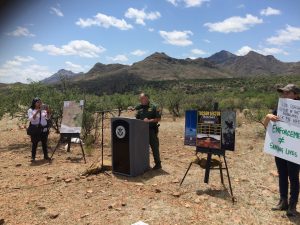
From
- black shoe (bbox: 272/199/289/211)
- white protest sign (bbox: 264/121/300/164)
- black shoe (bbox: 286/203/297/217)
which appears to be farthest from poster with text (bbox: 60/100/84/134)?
black shoe (bbox: 286/203/297/217)

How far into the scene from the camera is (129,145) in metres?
8.57

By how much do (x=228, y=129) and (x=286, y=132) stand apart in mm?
1164

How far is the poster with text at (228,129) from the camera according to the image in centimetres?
711

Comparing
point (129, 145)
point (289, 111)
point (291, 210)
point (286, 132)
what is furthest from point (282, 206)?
point (129, 145)

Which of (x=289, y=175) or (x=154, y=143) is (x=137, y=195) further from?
(x=289, y=175)

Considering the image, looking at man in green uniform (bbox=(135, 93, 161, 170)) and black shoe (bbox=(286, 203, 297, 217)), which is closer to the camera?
black shoe (bbox=(286, 203, 297, 217))

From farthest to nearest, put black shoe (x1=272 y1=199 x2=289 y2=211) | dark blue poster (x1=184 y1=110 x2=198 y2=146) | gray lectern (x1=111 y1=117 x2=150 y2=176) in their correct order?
gray lectern (x1=111 y1=117 x2=150 y2=176) → dark blue poster (x1=184 y1=110 x2=198 y2=146) → black shoe (x1=272 y1=199 x2=289 y2=211)

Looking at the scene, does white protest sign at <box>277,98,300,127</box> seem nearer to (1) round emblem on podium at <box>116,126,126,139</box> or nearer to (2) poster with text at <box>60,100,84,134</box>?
(1) round emblem on podium at <box>116,126,126,139</box>

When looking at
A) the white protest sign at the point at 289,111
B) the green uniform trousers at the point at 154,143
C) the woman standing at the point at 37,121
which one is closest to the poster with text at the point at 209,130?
the white protest sign at the point at 289,111

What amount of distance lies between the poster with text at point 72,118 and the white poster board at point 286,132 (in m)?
5.66

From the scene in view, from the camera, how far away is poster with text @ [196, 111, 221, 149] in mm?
7281

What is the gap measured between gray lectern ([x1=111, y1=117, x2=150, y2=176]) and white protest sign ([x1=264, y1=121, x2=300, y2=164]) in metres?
3.01

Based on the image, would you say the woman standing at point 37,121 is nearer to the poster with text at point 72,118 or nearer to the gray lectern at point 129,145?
the poster with text at point 72,118

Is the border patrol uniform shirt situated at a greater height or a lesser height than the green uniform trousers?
greater
